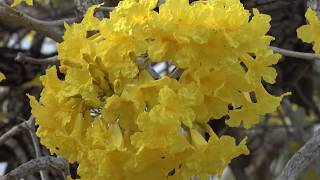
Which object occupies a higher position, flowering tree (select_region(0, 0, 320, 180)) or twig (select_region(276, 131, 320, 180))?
flowering tree (select_region(0, 0, 320, 180))

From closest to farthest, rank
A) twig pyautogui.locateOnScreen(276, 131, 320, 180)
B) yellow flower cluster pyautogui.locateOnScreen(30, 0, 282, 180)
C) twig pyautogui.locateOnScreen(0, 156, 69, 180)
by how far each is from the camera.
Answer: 1. yellow flower cluster pyautogui.locateOnScreen(30, 0, 282, 180)
2. twig pyautogui.locateOnScreen(0, 156, 69, 180)
3. twig pyautogui.locateOnScreen(276, 131, 320, 180)

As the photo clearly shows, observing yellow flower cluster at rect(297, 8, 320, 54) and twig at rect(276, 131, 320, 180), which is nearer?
yellow flower cluster at rect(297, 8, 320, 54)

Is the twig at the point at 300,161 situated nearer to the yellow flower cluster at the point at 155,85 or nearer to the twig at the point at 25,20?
the yellow flower cluster at the point at 155,85

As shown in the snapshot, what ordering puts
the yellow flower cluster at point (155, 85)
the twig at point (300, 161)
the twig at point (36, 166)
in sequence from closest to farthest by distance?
1. the yellow flower cluster at point (155, 85)
2. the twig at point (36, 166)
3. the twig at point (300, 161)

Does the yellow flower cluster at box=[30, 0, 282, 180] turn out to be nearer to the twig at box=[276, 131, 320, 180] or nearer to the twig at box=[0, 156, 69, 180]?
the twig at box=[0, 156, 69, 180]

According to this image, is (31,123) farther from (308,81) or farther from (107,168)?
(308,81)

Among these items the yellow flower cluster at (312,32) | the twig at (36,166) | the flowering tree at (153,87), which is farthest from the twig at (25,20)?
the yellow flower cluster at (312,32)

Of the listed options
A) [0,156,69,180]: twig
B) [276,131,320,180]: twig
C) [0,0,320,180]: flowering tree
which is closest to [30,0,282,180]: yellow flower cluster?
[0,0,320,180]: flowering tree

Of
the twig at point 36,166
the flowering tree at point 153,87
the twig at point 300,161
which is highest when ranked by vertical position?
the flowering tree at point 153,87

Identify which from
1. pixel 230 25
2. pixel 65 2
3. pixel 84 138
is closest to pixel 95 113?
pixel 84 138
